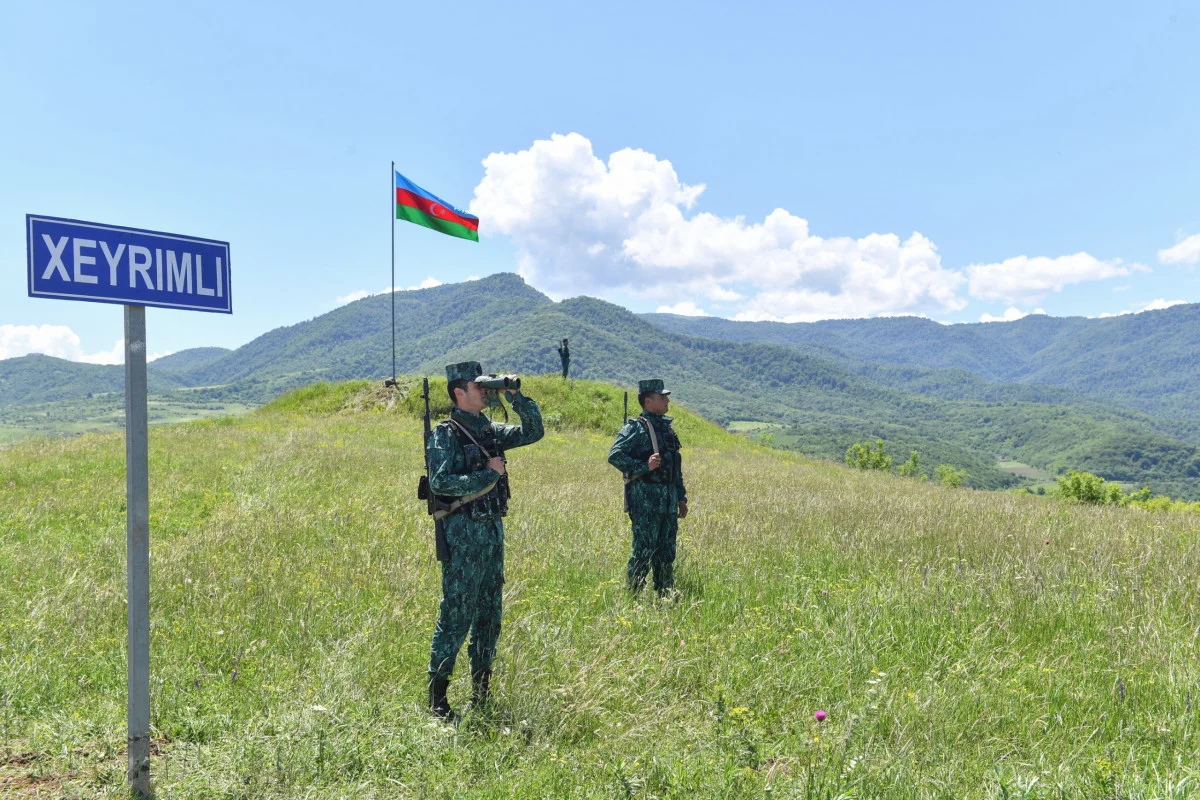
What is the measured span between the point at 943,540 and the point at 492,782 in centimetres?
704

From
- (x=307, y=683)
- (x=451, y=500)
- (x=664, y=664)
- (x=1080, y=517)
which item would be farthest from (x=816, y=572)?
(x=1080, y=517)

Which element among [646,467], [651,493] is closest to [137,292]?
[646,467]

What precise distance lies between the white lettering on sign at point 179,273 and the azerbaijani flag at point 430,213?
6.41 m

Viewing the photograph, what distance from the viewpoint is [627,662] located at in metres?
4.70

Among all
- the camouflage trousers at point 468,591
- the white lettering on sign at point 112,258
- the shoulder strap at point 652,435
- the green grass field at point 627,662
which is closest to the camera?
the white lettering on sign at point 112,258

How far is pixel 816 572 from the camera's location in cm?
692

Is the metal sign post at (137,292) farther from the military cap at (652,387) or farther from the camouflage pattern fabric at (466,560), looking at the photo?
the military cap at (652,387)

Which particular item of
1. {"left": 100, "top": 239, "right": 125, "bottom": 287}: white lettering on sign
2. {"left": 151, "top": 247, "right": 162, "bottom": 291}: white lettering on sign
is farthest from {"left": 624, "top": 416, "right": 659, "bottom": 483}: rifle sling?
{"left": 100, "top": 239, "right": 125, "bottom": 287}: white lettering on sign

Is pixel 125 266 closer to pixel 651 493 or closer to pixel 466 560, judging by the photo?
pixel 466 560

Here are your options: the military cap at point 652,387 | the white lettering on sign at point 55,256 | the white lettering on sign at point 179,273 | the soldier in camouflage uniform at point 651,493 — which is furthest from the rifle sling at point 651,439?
the white lettering on sign at point 55,256

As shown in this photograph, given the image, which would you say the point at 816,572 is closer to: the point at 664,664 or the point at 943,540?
the point at 943,540

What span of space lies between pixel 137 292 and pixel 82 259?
0.25 metres

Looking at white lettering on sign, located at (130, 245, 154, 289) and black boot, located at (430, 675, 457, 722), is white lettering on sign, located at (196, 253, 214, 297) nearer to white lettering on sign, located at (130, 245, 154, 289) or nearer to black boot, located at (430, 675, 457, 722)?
white lettering on sign, located at (130, 245, 154, 289)

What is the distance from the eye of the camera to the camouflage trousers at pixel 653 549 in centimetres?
648
